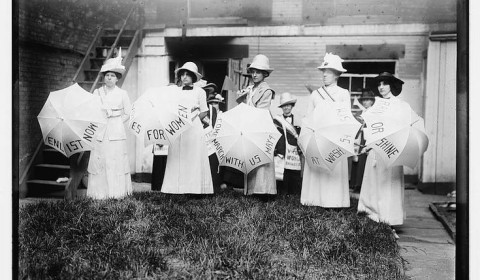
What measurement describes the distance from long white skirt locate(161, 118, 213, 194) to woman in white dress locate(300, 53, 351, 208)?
1264 millimetres

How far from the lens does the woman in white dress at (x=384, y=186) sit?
18.9 feet

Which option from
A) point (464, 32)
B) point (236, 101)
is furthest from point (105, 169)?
point (464, 32)

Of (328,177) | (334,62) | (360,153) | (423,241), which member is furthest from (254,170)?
(423,241)

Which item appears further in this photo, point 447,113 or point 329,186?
point 329,186

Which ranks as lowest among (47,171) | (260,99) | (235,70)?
(47,171)

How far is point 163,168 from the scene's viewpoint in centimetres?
713

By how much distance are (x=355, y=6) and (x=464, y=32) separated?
3.65 ft

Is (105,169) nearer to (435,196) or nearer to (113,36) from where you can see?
(113,36)

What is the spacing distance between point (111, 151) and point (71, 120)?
0.87 meters

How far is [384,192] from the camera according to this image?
6.04 metres

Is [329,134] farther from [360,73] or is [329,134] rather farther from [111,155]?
[111,155]

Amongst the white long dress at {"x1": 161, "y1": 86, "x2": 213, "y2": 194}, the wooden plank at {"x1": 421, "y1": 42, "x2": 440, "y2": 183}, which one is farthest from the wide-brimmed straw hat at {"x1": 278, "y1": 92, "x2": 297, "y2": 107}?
the wooden plank at {"x1": 421, "y1": 42, "x2": 440, "y2": 183}

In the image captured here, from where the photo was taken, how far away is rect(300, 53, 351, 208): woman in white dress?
6.02 metres

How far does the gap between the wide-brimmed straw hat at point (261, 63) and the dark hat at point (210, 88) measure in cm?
95
